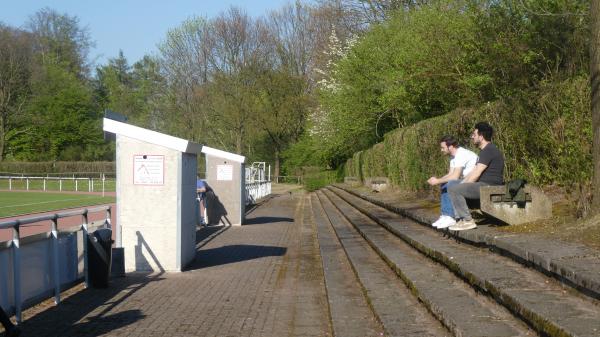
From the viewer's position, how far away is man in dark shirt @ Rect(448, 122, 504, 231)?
9945 mm

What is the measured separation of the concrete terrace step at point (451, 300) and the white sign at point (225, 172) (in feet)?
42.7

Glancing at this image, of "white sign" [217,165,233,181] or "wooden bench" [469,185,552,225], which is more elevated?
"white sign" [217,165,233,181]

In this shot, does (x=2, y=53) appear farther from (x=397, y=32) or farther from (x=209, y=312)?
(x=209, y=312)

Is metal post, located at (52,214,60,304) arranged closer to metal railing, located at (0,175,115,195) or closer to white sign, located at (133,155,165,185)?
white sign, located at (133,155,165,185)

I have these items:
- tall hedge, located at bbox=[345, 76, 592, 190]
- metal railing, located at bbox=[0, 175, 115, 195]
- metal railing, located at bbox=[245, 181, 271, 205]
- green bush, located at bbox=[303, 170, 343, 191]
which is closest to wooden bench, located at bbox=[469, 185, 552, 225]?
tall hedge, located at bbox=[345, 76, 592, 190]

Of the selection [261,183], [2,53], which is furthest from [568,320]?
[2,53]

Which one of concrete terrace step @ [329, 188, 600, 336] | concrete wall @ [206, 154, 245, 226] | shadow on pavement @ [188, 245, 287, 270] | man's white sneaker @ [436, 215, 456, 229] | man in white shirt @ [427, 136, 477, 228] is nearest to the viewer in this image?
concrete terrace step @ [329, 188, 600, 336]

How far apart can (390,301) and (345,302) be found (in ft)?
2.80

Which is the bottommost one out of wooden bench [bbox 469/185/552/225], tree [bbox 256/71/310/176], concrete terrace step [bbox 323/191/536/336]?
concrete terrace step [bbox 323/191/536/336]

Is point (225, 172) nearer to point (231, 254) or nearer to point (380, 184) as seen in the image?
point (380, 184)

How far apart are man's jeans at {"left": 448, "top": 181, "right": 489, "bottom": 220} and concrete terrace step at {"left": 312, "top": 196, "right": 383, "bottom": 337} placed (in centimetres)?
162

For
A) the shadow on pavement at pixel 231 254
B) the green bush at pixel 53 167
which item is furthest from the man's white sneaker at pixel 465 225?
the green bush at pixel 53 167

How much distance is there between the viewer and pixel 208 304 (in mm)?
9148

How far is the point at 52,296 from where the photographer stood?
9375 millimetres
